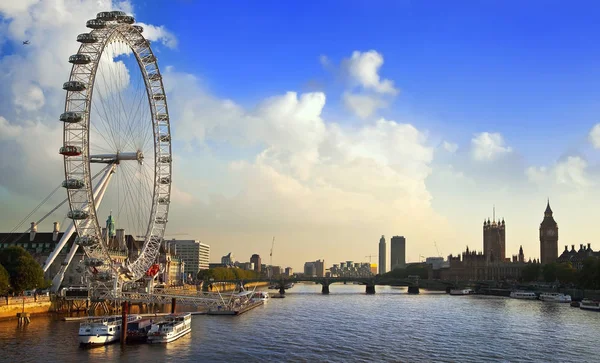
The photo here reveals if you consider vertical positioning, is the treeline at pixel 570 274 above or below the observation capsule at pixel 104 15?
below

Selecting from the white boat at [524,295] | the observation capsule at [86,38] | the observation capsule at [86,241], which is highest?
the observation capsule at [86,38]

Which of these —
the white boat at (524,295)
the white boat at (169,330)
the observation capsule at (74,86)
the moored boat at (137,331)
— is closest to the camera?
the white boat at (169,330)

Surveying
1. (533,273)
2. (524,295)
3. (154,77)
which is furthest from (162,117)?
(533,273)

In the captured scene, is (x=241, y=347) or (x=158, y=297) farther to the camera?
(x=158, y=297)

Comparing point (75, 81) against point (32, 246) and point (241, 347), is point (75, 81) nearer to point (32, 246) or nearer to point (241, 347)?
point (241, 347)

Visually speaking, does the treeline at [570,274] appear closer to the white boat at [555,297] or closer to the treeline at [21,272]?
the white boat at [555,297]

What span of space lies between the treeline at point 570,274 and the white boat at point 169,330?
94.3m

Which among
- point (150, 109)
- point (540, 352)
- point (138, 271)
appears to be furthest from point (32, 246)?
point (540, 352)

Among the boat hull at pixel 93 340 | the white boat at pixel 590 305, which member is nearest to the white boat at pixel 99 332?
the boat hull at pixel 93 340

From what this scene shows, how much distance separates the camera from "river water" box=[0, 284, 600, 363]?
5606cm

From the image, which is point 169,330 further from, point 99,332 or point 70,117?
point 70,117

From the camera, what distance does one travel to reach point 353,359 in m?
55.6

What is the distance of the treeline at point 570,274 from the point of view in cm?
13525

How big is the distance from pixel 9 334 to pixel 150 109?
3627cm
